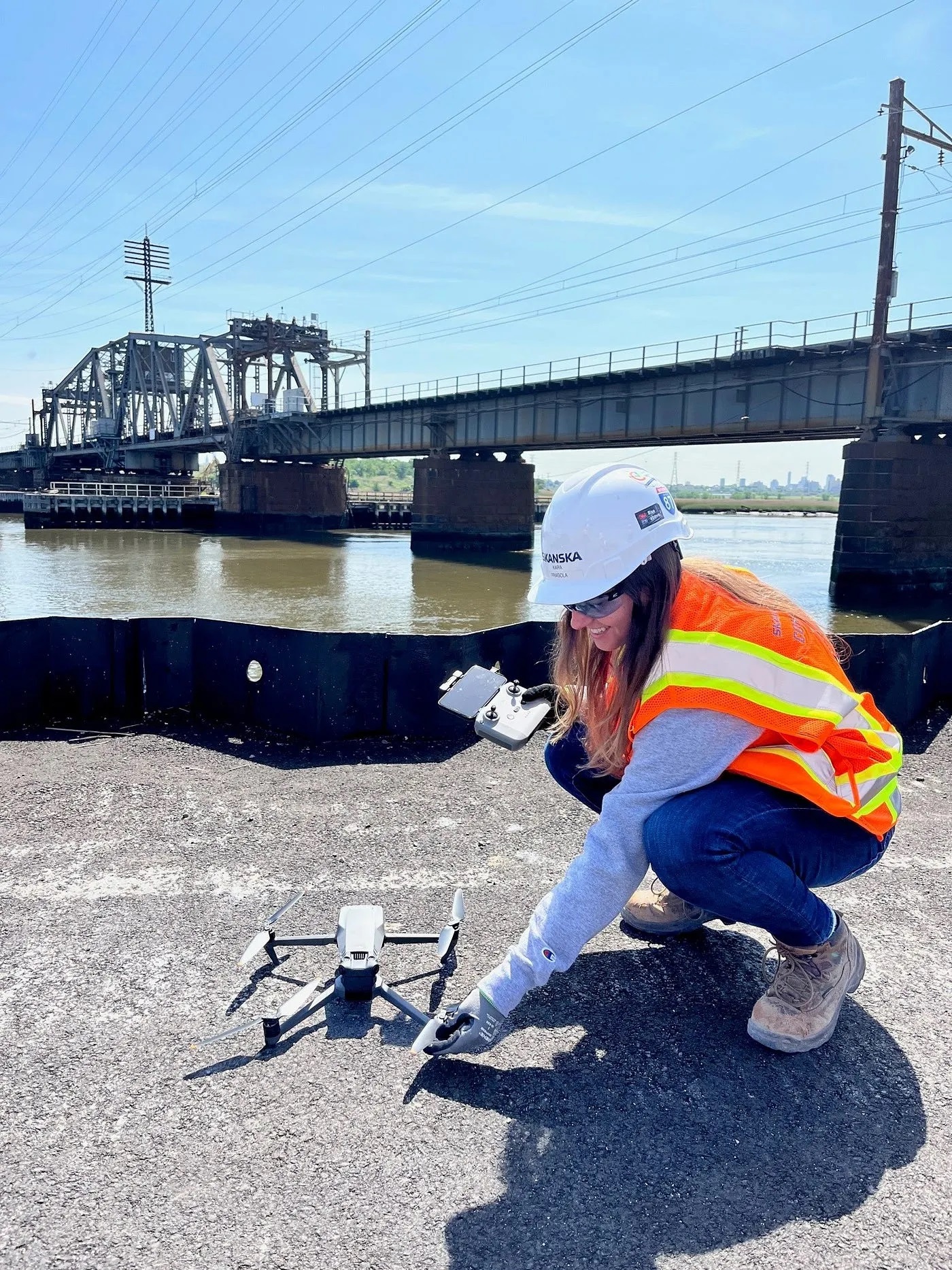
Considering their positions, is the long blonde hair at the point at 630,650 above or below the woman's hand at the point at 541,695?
above

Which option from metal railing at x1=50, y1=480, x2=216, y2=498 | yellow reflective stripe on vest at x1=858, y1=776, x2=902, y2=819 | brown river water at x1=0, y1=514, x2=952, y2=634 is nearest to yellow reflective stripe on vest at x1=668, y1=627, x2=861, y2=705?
yellow reflective stripe on vest at x1=858, y1=776, x2=902, y2=819

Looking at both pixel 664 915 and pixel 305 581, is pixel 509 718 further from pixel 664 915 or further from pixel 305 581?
pixel 305 581

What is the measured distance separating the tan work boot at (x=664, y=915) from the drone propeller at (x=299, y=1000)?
1.13 m

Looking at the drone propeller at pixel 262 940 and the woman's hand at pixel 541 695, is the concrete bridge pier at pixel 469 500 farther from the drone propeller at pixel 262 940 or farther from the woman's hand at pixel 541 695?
the drone propeller at pixel 262 940

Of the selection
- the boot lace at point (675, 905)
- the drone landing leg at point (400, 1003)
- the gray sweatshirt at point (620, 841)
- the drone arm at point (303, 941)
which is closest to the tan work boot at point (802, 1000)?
the boot lace at point (675, 905)

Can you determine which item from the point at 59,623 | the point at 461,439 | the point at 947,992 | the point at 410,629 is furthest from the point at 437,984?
the point at 461,439

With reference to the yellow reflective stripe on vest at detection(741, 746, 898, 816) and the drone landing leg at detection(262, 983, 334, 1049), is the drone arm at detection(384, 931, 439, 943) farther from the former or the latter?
the yellow reflective stripe on vest at detection(741, 746, 898, 816)

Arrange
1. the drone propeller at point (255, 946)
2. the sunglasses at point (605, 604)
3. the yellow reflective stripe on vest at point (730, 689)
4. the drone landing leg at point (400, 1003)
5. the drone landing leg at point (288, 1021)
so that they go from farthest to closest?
the drone propeller at point (255, 946), the drone landing leg at point (400, 1003), the drone landing leg at point (288, 1021), the sunglasses at point (605, 604), the yellow reflective stripe on vest at point (730, 689)

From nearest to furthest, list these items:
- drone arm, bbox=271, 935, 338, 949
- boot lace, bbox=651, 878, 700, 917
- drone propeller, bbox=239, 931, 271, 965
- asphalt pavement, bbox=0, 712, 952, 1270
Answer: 1. asphalt pavement, bbox=0, 712, 952, 1270
2. drone propeller, bbox=239, 931, 271, 965
3. drone arm, bbox=271, 935, 338, 949
4. boot lace, bbox=651, 878, 700, 917

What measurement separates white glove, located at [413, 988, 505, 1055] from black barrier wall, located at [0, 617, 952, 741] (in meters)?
3.43

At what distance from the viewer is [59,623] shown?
20.5 feet

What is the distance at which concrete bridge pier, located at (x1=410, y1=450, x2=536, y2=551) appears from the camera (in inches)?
2037

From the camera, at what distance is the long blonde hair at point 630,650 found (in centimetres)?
219

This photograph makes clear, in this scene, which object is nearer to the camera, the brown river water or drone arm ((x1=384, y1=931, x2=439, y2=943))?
drone arm ((x1=384, y1=931, x2=439, y2=943))
